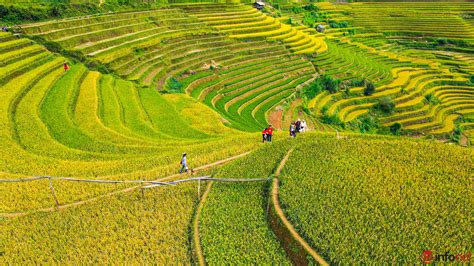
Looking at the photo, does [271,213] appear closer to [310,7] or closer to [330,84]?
[330,84]

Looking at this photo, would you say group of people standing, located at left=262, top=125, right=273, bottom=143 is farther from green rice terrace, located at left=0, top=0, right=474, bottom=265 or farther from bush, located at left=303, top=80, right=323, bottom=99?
bush, located at left=303, top=80, right=323, bottom=99

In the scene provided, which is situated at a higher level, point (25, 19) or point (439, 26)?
point (25, 19)

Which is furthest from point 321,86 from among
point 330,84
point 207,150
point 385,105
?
point 207,150

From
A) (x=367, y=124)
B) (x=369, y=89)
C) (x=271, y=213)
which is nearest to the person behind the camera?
(x=271, y=213)

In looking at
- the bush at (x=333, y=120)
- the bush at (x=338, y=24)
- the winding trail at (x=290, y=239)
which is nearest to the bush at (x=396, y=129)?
the bush at (x=333, y=120)

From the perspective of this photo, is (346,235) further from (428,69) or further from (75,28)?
(428,69)

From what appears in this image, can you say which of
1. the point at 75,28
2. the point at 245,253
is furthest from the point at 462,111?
the point at 75,28
